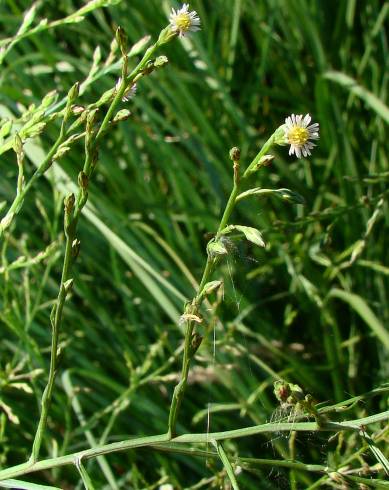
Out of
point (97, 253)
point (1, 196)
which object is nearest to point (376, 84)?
point (97, 253)

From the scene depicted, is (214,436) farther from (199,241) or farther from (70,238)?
(199,241)

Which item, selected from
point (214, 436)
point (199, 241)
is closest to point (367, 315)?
point (199, 241)

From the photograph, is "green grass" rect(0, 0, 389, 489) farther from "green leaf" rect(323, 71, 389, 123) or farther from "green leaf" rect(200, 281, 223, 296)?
"green leaf" rect(200, 281, 223, 296)

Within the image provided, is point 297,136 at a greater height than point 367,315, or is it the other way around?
point 297,136

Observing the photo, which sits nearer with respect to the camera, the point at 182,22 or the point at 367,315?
the point at 182,22

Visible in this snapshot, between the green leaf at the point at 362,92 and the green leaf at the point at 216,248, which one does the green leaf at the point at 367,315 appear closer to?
the green leaf at the point at 362,92

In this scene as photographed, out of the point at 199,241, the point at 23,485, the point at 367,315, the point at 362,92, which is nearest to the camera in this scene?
the point at 23,485

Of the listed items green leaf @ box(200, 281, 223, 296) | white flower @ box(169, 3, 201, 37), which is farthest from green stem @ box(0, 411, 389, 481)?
white flower @ box(169, 3, 201, 37)

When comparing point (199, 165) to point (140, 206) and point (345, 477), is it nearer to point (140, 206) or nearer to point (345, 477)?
point (140, 206)
